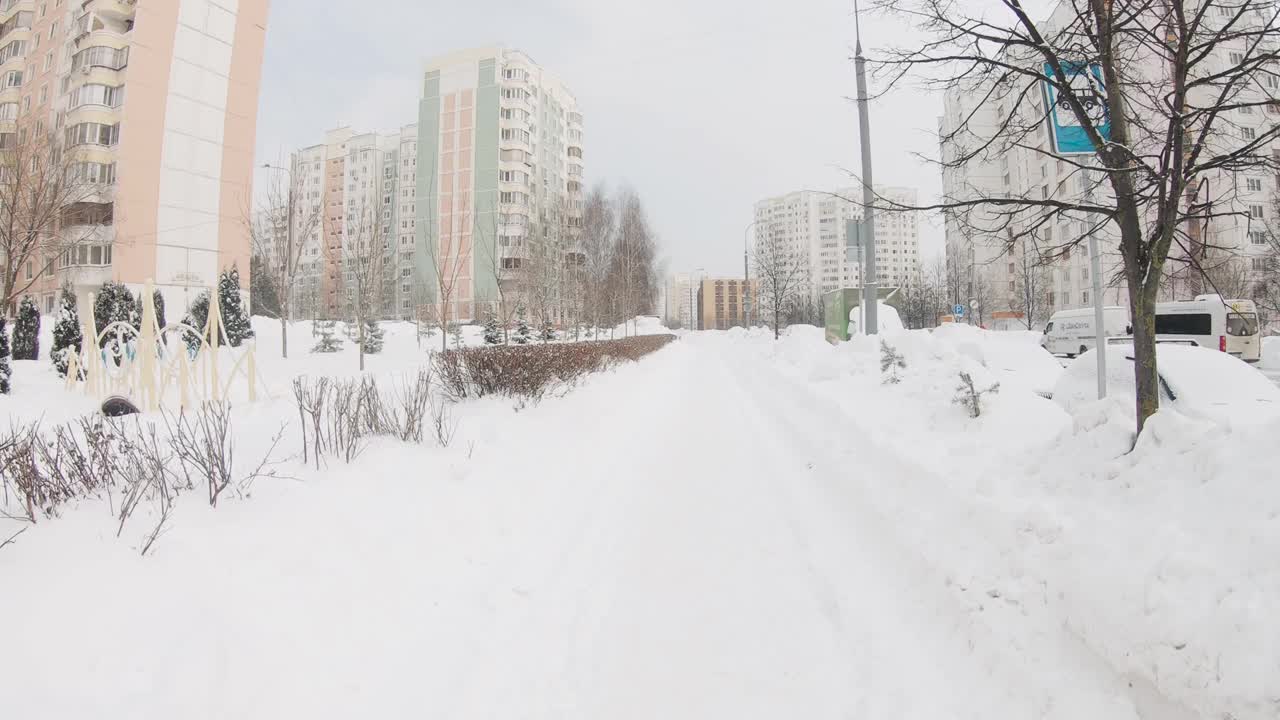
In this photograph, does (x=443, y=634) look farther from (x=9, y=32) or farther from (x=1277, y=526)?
(x=9, y=32)

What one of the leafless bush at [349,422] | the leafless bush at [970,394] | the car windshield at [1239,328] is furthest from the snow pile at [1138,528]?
the car windshield at [1239,328]

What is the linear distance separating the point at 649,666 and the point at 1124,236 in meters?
4.28

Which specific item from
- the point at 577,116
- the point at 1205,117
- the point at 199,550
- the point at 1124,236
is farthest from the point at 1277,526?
the point at 577,116

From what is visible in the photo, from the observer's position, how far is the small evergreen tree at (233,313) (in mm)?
20703

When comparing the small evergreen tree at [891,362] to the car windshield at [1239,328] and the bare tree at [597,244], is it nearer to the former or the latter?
the car windshield at [1239,328]

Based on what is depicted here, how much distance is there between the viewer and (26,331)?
15.3 meters

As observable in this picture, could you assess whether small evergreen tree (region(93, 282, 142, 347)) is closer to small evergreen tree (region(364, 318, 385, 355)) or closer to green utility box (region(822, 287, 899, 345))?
small evergreen tree (region(364, 318, 385, 355))

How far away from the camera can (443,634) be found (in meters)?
2.60

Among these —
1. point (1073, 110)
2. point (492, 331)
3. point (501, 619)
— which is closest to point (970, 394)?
point (1073, 110)

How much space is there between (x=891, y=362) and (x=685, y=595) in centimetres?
727

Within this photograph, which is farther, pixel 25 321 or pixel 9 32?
pixel 9 32

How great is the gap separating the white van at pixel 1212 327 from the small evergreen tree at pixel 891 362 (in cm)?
1221

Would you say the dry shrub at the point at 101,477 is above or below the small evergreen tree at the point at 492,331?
below

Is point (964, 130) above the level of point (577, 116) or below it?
below
